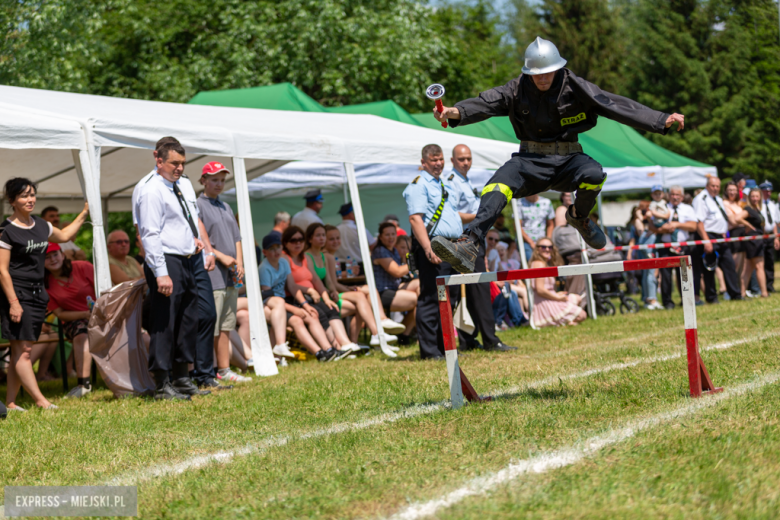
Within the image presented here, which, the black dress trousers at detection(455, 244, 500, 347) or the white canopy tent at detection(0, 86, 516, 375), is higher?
the white canopy tent at detection(0, 86, 516, 375)

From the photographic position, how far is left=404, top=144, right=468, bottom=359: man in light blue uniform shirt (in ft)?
26.3

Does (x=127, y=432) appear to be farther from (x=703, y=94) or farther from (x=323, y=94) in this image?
(x=703, y=94)

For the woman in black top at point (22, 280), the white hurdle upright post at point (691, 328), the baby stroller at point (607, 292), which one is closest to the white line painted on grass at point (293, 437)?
the white hurdle upright post at point (691, 328)

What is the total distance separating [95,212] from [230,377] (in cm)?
203

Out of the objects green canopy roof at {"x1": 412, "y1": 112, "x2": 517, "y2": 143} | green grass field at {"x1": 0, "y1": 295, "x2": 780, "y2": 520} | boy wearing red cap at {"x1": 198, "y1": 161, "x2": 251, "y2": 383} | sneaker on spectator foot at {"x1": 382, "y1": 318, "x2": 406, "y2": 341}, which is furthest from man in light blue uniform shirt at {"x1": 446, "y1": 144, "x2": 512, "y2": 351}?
green canopy roof at {"x1": 412, "y1": 112, "x2": 517, "y2": 143}

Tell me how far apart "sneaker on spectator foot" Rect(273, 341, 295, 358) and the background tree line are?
1189cm

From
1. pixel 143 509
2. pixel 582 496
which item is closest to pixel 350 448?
pixel 143 509

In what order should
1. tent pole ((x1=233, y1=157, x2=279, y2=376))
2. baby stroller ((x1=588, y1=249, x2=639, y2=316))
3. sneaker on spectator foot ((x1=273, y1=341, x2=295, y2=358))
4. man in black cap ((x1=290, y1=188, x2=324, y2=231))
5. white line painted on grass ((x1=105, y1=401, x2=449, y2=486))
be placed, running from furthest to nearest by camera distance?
1. baby stroller ((x1=588, y1=249, x2=639, y2=316))
2. man in black cap ((x1=290, y1=188, x2=324, y2=231))
3. sneaker on spectator foot ((x1=273, y1=341, x2=295, y2=358))
4. tent pole ((x1=233, y1=157, x2=279, y2=376))
5. white line painted on grass ((x1=105, y1=401, x2=449, y2=486))

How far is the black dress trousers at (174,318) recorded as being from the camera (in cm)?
680

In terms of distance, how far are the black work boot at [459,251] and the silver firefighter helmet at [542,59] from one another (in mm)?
1126

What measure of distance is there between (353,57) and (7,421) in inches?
846

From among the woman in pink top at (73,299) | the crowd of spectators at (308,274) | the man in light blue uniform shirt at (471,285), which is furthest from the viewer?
the man in light blue uniform shirt at (471,285)

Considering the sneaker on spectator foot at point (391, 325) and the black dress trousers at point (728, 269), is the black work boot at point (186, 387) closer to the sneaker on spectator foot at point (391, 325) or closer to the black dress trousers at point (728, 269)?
the sneaker on spectator foot at point (391, 325)

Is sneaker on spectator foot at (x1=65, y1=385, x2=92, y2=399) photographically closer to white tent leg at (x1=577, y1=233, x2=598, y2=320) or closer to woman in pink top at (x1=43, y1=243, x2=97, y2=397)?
woman in pink top at (x1=43, y1=243, x2=97, y2=397)
